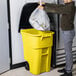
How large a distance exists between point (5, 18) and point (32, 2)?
64 centimetres

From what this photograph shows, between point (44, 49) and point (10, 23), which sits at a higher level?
point (10, 23)

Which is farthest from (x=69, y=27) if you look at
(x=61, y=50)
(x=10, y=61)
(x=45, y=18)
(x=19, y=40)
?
(x=10, y=61)

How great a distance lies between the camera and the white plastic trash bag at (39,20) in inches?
113

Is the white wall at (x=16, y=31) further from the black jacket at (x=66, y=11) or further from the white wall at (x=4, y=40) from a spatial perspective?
the black jacket at (x=66, y=11)

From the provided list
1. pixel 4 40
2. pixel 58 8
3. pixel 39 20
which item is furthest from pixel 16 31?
pixel 58 8

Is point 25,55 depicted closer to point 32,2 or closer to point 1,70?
point 1,70

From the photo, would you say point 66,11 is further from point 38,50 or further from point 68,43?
point 38,50

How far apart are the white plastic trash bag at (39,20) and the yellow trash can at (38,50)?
134 millimetres

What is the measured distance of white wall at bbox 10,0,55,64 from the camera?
305cm

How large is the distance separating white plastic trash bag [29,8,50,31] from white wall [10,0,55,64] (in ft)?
1.21

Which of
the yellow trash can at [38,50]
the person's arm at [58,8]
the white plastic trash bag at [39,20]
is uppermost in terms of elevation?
the person's arm at [58,8]

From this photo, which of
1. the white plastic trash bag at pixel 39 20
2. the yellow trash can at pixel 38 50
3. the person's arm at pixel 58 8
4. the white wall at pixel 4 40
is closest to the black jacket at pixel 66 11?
the person's arm at pixel 58 8

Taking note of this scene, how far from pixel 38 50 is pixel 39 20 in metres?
0.53

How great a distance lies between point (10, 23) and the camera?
3.05m
